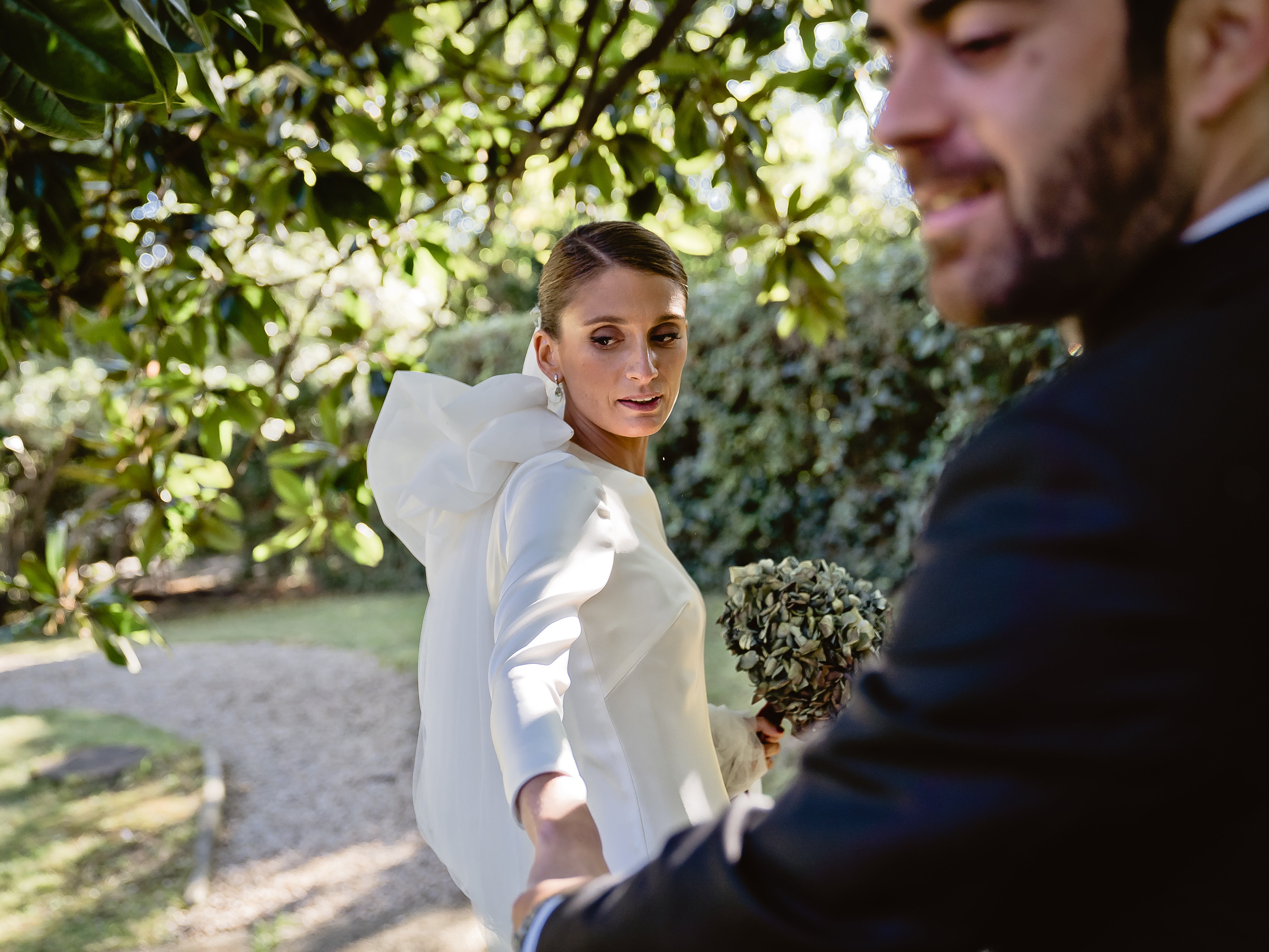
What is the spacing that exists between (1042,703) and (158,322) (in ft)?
9.38

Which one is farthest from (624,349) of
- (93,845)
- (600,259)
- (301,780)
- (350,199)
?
(301,780)

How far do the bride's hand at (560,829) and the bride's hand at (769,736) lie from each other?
924 millimetres

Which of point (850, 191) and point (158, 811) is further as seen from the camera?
point (850, 191)

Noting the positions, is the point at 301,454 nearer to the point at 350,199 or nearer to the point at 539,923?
the point at 350,199

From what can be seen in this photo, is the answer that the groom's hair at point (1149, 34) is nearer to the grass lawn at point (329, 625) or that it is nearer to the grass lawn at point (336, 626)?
the grass lawn at point (336, 626)

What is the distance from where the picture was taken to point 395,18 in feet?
8.52

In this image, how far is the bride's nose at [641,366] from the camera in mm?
1783

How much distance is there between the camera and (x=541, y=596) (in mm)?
1294

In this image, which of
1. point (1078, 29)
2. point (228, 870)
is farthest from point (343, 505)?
point (228, 870)

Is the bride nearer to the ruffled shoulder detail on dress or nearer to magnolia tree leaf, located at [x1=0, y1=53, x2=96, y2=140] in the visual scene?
the ruffled shoulder detail on dress

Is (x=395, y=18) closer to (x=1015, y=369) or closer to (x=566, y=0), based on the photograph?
(x=566, y=0)

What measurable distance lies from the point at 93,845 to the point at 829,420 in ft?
19.6

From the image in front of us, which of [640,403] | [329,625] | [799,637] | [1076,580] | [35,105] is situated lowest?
[329,625]

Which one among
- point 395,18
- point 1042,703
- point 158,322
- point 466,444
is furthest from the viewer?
point 158,322
